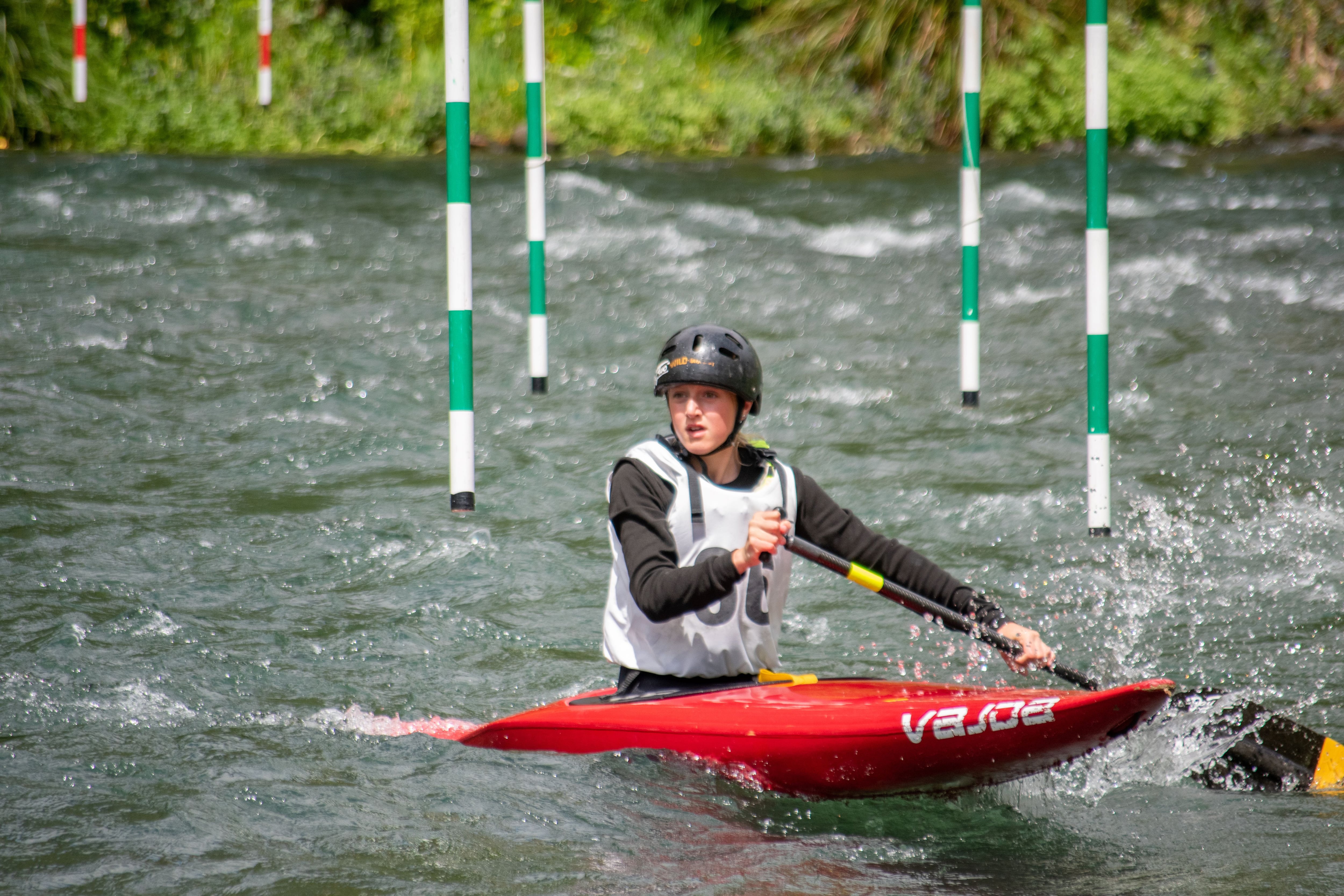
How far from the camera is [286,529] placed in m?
5.18

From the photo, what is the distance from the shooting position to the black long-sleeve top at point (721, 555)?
2879 millimetres

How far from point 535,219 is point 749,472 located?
2961mm

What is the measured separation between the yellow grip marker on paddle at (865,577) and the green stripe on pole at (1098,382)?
1.84 meters

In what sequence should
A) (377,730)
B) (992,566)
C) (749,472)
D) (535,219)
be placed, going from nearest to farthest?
1. (749,472)
2. (377,730)
3. (992,566)
4. (535,219)

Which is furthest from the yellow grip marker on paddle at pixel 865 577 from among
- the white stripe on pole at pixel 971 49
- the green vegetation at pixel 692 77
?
the green vegetation at pixel 692 77

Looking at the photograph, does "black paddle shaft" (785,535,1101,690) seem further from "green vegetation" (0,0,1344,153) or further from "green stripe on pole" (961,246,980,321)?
"green vegetation" (0,0,1344,153)

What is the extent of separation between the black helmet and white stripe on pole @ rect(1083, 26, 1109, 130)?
82.8 inches

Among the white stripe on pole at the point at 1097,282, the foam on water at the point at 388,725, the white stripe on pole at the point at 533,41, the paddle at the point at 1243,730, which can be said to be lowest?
the foam on water at the point at 388,725

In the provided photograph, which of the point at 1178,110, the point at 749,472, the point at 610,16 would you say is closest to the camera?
the point at 749,472

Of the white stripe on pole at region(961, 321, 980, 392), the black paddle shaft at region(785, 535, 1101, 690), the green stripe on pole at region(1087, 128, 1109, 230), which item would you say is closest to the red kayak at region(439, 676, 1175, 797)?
the black paddle shaft at region(785, 535, 1101, 690)

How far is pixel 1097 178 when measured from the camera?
477cm

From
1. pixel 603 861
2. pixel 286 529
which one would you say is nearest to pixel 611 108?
pixel 286 529

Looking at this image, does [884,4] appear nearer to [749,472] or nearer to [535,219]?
[535,219]

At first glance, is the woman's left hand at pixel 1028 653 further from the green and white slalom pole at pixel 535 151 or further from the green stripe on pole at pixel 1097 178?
the green and white slalom pole at pixel 535 151
